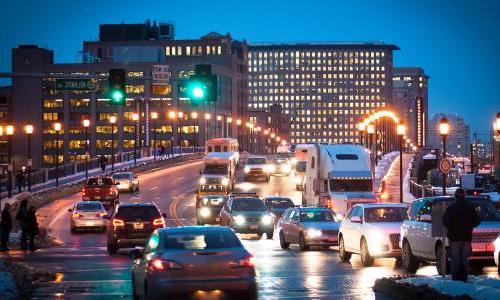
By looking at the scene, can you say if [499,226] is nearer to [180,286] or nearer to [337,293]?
[337,293]

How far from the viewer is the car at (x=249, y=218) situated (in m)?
40.5

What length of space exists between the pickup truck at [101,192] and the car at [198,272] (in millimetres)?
46424

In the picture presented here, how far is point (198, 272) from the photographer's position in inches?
619

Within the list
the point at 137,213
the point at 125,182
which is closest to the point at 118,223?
the point at 137,213

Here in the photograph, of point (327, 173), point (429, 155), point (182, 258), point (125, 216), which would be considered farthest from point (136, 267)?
point (429, 155)

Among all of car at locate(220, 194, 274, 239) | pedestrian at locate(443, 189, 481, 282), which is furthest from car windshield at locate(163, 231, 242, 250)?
car at locate(220, 194, 274, 239)

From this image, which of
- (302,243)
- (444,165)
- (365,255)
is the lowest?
(302,243)

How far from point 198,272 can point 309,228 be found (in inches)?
674

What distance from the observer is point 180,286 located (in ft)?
51.2

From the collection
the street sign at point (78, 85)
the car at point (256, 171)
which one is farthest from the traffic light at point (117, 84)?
the car at point (256, 171)

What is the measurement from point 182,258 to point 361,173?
31508 millimetres

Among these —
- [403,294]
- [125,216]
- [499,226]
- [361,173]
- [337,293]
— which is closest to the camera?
[403,294]

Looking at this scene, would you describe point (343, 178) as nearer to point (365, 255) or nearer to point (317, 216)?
point (317, 216)

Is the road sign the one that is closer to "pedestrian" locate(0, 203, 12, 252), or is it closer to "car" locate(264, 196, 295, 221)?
"car" locate(264, 196, 295, 221)
